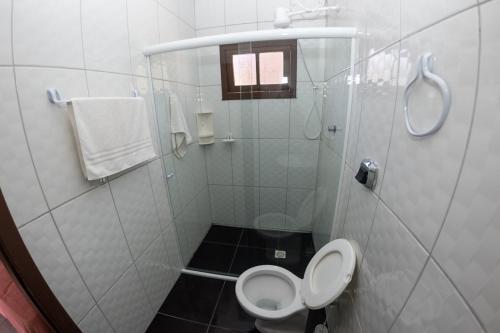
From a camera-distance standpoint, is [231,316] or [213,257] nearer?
[231,316]

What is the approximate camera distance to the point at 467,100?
0.38m

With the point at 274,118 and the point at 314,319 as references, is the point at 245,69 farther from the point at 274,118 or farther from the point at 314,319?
the point at 314,319

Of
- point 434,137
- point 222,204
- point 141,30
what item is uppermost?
point 141,30

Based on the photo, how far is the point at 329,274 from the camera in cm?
100

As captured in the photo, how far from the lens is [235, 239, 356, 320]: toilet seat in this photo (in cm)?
89

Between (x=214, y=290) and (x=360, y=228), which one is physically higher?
(x=360, y=228)

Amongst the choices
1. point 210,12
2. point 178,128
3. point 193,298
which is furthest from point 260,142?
point 193,298

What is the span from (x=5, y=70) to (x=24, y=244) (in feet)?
1.85

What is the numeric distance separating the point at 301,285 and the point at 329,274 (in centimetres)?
28

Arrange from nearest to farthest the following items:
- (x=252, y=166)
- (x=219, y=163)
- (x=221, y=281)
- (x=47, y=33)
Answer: (x=47, y=33) → (x=221, y=281) → (x=252, y=166) → (x=219, y=163)

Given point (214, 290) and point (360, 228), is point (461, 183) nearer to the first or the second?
point (360, 228)

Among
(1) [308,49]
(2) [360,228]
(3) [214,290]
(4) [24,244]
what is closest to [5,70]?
(4) [24,244]

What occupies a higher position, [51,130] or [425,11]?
[425,11]

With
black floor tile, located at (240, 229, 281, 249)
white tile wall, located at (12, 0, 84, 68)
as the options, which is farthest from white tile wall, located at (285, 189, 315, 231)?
white tile wall, located at (12, 0, 84, 68)
